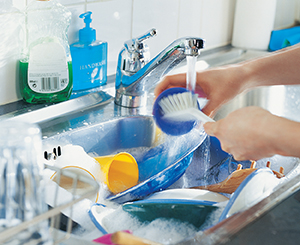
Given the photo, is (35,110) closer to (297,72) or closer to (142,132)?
(142,132)

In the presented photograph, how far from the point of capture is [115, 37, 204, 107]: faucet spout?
79cm

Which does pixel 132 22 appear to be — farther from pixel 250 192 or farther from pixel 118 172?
pixel 250 192

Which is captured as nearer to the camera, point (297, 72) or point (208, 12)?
point (297, 72)

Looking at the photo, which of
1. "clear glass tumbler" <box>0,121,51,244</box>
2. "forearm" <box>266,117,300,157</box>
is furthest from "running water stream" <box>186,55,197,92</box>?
"clear glass tumbler" <box>0,121,51,244</box>

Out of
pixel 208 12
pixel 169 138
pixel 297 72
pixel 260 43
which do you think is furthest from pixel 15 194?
pixel 260 43

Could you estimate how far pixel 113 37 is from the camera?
104 cm

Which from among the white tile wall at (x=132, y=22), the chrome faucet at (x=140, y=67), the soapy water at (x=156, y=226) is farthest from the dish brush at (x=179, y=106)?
the white tile wall at (x=132, y=22)

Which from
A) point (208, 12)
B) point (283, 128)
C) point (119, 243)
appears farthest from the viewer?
point (208, 12)

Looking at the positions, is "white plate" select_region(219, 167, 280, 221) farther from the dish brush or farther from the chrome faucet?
the chrome faucet

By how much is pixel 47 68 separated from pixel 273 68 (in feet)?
1.53

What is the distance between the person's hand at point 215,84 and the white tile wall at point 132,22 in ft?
0.95

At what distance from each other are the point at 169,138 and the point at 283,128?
37cm

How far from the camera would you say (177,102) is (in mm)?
730

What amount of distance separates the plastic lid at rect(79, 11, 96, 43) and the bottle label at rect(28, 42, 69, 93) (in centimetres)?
10
